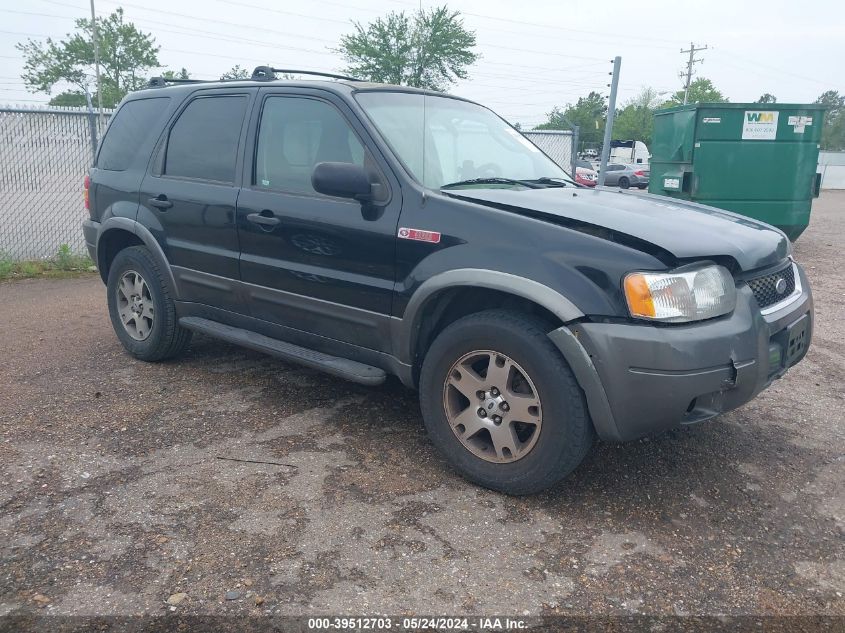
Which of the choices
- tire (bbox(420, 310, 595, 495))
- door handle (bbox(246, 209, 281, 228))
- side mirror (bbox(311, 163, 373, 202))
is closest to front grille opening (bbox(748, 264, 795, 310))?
tire (bbox(420, 310, 595, 495))

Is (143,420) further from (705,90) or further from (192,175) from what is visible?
(705,90)

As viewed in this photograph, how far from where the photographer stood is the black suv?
9.49 feet

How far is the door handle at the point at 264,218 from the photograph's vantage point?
13.0 feet

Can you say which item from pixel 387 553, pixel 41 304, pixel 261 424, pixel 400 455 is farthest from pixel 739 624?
pixel 41 304

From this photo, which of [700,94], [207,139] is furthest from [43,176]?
[700,94]

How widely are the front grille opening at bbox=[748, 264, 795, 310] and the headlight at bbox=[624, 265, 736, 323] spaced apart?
1.25 ft

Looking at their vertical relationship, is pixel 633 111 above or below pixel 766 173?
above

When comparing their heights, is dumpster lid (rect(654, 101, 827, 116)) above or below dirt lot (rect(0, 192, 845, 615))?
above

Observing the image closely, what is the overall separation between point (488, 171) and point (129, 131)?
2.71m

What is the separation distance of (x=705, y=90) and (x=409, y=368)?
97.9 metres

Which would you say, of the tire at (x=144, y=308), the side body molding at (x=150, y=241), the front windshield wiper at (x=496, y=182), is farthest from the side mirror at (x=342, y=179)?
the tire at (x=144, y=308)

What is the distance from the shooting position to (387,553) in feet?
9.21

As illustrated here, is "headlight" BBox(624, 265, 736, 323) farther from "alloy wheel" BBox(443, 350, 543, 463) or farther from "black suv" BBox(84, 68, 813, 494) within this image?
"alloy wheel" BBox(443, 350, 543, 463)

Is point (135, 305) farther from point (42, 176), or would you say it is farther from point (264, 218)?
point (42, 176)
